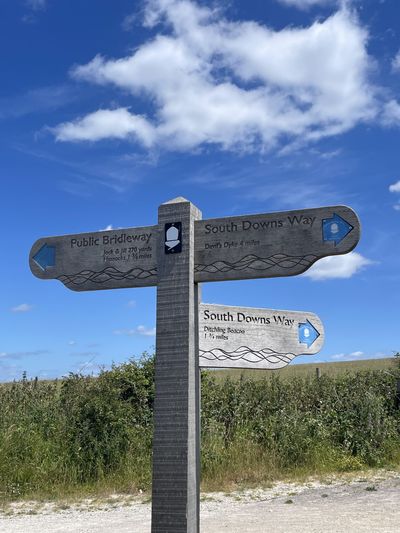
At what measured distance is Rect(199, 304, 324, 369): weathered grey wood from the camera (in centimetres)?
546

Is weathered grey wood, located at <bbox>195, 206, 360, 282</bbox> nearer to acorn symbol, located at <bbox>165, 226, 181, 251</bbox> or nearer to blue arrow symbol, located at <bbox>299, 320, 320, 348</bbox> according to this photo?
acorn symbol, located at <bbox>165, 226, 181, 251</bbox>

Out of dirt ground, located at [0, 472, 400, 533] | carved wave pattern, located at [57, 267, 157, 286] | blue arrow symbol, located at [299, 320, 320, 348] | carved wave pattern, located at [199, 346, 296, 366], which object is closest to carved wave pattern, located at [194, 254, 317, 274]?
carved wave pattern, located at [57, 267, 157, 286]

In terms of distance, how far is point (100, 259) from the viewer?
14.9ft

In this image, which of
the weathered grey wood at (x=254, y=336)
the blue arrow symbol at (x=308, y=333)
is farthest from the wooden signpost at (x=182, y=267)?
the blue arrow symbol at (x=308, y=333)

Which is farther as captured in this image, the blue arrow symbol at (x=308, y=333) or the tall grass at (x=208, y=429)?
the tall grass at (x=208, y=429)

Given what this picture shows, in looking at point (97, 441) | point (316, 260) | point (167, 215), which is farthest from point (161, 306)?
point (97, 441)

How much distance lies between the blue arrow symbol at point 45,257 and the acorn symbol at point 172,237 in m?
0.98

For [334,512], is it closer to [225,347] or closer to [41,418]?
[225,347]

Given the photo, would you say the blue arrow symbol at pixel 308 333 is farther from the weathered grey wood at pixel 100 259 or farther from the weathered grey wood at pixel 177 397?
the weathered grey wood at pixel 100 259

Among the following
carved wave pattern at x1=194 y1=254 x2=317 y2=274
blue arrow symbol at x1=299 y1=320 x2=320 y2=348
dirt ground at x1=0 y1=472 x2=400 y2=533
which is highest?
carved wave pattern at x1=194 y1=254 x2=317 y2=274

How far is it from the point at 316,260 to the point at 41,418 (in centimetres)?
750

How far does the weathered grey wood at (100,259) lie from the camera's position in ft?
14.3

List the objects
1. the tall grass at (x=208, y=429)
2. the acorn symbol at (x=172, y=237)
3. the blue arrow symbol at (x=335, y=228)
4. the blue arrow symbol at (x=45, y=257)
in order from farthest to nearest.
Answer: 1. the tall grass at (x=208, y=429)
2. the blue arrow symbol at (x=45, y=257)
3. the acorn symbol at (x=172, y=237)
4. the blue arrow symbol at (x=335, y=228)

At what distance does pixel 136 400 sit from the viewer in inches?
425
